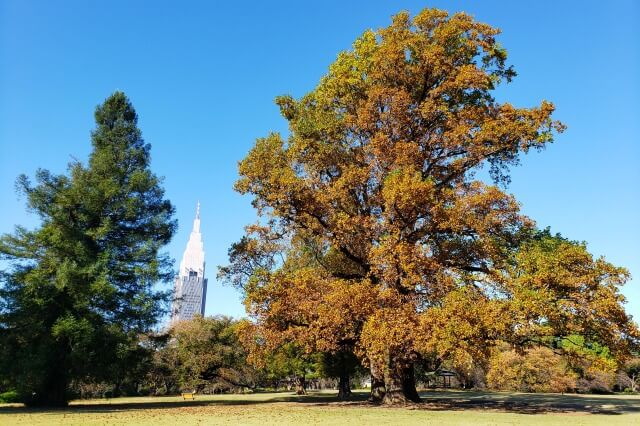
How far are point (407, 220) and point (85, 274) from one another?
1639 centimetres

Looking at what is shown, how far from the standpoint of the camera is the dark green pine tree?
23312 millimetres

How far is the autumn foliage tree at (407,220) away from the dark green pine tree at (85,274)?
6.07m

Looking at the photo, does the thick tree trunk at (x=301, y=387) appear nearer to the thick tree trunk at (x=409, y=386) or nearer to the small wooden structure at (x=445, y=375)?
the thick tree trunk at (x=409, y=386)

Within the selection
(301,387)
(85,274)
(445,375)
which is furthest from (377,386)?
(445,375)

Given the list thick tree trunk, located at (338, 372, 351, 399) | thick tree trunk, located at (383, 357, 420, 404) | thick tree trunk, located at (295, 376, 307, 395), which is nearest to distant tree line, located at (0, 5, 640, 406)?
thick tree trunk, located at (383, 357, 420, 404)

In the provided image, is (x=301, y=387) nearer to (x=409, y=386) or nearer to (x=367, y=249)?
Answer: (x=409, y=386)

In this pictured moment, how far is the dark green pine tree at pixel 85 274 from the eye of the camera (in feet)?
76.5

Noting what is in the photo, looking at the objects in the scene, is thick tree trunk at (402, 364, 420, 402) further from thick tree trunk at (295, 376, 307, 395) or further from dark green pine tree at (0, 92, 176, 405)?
thick tree trunk at (295, 376, 307, 395)

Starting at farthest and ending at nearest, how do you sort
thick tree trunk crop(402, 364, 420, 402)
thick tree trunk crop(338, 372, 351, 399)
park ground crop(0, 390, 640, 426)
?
thick tree trunk crop(338, 372, 351, 399) → thick tree trunk crop(402, 364, 420, 402) → park ground crop(0, 390, 640, 426)

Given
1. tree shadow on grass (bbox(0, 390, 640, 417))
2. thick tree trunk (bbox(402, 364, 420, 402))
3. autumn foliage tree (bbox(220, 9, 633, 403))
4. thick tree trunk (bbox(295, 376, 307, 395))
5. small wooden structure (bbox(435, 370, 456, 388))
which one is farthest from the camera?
small wooden structure (bbox(435, 370, 456, 388))

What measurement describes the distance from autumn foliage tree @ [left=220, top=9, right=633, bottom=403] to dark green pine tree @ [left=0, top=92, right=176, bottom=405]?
6.07m

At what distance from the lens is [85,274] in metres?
24.1

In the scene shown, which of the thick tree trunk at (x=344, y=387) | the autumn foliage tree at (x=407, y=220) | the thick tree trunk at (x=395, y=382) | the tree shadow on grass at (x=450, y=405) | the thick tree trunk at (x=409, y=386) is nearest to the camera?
the autumn foliage tree at (x=407, y=220)

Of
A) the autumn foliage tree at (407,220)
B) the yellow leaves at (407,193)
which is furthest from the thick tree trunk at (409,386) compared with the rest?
the yellow leaves at (407,193)
